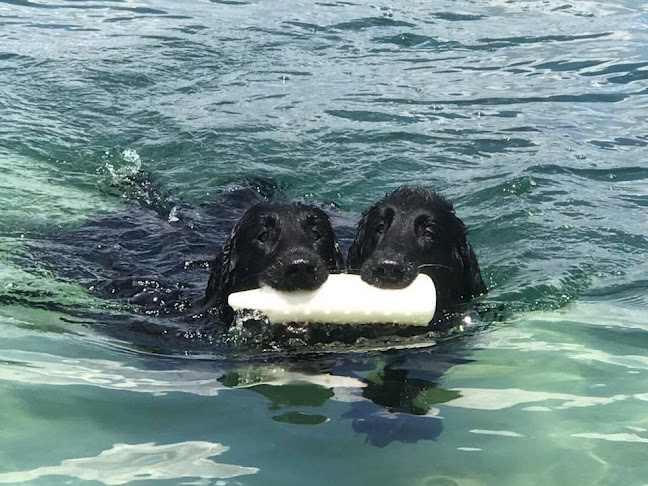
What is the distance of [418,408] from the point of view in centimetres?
468

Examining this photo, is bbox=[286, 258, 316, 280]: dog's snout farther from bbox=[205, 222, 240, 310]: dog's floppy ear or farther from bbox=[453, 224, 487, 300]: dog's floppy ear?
bbox=[453, 224, 487, 300]: dog's floppy ear

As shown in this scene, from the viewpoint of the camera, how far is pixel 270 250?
18.8 ft

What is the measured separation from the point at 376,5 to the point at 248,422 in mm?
13976

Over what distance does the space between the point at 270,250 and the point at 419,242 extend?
899mm

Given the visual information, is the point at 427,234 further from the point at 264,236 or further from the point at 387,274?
the point at 264,236

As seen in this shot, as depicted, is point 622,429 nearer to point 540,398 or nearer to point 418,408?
point 540,398

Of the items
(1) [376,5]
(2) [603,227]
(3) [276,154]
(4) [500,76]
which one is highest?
(1) [376,5]

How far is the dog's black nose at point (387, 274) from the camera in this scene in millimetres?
5363

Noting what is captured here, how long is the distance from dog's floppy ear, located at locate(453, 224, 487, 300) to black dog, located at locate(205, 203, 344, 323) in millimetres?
759

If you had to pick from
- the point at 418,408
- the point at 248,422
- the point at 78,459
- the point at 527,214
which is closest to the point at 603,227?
the point at 527,214

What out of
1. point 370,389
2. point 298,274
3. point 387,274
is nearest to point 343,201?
point 387,274

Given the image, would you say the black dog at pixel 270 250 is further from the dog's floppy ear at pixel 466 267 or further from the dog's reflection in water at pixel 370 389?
the dog's floppy ear at pixel 466 267

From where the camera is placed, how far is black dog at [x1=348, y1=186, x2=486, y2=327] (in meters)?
5.72

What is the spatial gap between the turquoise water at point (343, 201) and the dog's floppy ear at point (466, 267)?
0.68 feet
